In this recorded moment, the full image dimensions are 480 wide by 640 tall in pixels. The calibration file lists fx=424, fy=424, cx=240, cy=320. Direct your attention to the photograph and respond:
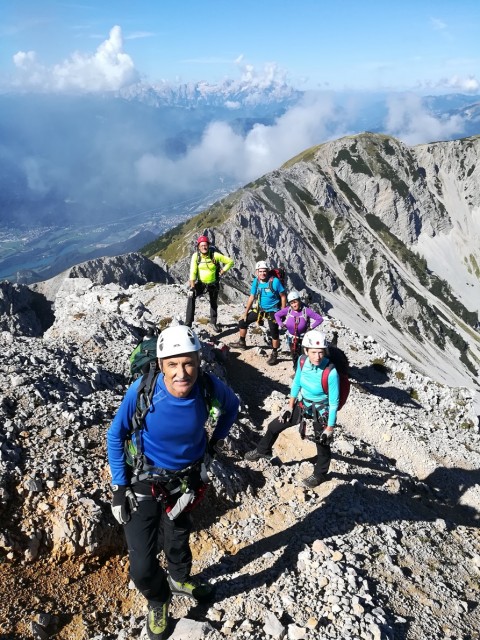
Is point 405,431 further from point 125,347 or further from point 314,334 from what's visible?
point 125,347

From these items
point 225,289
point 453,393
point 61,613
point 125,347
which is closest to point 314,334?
point 61,613

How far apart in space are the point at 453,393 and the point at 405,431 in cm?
851

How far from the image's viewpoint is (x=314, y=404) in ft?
32.9

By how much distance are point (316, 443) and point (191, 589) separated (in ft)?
15.7

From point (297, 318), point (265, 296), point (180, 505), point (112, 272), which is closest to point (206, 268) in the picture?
point (265, 296)

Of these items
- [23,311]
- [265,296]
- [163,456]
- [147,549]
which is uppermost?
[163,456]

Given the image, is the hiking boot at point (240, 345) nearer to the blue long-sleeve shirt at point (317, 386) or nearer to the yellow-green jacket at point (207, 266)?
the yellow-green jacket at point (207, 266)

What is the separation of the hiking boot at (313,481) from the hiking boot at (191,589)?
13.8ft

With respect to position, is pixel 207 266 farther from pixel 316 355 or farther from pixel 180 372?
pixel 180 372

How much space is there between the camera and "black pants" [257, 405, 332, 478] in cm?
1027

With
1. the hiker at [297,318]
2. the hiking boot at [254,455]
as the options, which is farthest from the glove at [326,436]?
the hiker at [297,318]

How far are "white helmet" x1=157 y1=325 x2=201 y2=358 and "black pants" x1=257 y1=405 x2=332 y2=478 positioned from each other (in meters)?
5.85

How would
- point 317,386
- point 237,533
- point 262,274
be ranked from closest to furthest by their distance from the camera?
1. point 237,533
2. point 317,386
3. point 262,274

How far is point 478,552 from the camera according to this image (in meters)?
10.4
